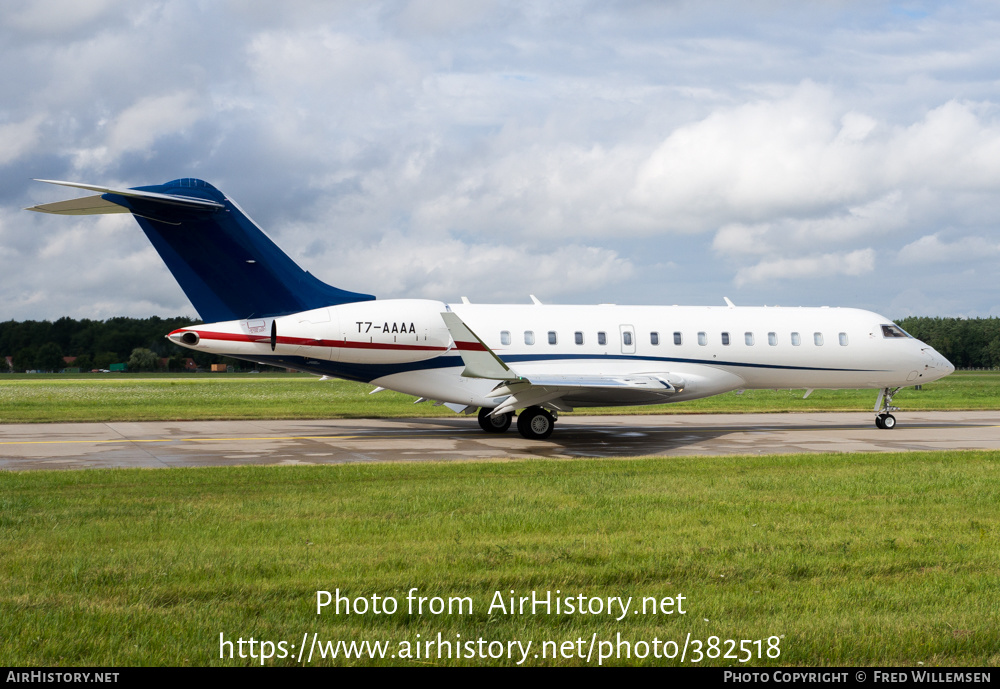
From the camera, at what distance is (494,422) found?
21.7 metres

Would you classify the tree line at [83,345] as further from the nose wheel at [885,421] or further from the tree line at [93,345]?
the nose wheel at [885,421]

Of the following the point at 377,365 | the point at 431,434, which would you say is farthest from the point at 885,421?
the point at 377,365

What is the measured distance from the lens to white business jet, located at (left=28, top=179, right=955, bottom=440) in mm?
18422

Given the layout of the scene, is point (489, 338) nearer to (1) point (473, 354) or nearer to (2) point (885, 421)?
(1) point (473, 354)

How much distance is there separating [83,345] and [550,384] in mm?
111973

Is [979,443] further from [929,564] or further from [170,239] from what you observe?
[170,239]

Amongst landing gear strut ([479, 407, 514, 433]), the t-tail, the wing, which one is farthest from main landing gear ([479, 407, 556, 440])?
the t-tail

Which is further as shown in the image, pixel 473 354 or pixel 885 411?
pixel 885 411

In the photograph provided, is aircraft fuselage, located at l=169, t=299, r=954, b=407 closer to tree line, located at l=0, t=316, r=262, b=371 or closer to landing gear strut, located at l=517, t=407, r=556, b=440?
landing gear strut, located at l=517, t=407, r=556, b=440

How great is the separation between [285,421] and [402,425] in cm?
402

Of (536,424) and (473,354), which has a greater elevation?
(473,354)

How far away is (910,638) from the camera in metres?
5.48

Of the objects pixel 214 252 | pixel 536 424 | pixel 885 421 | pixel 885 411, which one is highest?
pixel 214 252
